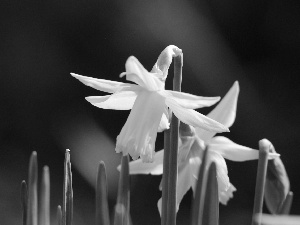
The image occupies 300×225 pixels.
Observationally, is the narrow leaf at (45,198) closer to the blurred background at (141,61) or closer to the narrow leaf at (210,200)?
the narrow leaf at (210,200)

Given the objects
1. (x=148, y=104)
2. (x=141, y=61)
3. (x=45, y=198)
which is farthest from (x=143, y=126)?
Result: (x=141, y=61)

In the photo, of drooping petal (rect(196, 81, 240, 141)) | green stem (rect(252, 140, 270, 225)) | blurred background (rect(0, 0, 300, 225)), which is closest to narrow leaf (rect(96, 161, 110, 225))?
green stem (rect(252, 140, 270, 225))

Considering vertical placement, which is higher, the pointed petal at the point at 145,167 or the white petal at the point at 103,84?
the white petal at the point at 103,84

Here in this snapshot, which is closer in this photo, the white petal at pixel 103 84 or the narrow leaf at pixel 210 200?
the narrow leaf at pixel 210 200

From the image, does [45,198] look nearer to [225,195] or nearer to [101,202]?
[101,202]

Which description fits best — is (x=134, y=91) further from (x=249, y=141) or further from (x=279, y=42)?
(x=279, y=42)

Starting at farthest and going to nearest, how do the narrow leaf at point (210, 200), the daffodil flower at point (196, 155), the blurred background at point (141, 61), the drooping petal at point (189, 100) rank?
the blurred background at point (141, 61) → the daffodil flower at point (196, 155) → the drooping petal at point (189, 100) → the narrow leaf at point (210, 200)

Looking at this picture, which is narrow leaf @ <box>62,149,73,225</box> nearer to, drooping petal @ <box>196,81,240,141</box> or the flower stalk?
the flower stalk

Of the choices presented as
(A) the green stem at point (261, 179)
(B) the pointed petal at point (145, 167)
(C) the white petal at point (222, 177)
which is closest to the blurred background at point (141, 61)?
(B) the pointed petal at point (145, 167)
